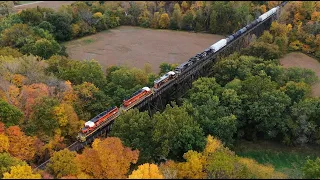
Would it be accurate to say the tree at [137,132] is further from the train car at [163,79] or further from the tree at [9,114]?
the tree at [9,114]

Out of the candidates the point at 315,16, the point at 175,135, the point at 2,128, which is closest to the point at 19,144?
the point at 2,128

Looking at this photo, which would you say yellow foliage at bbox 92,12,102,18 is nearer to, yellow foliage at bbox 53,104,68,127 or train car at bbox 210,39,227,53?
train car at bbox 210,39,227,53

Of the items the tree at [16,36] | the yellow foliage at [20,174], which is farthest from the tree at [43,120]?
the tree at [16,36]

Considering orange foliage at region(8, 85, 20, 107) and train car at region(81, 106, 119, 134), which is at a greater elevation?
orange foliage at region(8, 85, 20, 107)

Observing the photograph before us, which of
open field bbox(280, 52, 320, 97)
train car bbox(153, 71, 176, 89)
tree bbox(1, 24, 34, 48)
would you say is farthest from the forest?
train car bbox(153, 71, 176, 89)

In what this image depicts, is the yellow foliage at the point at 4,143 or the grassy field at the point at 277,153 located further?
the grassy field at the point at 277,153
